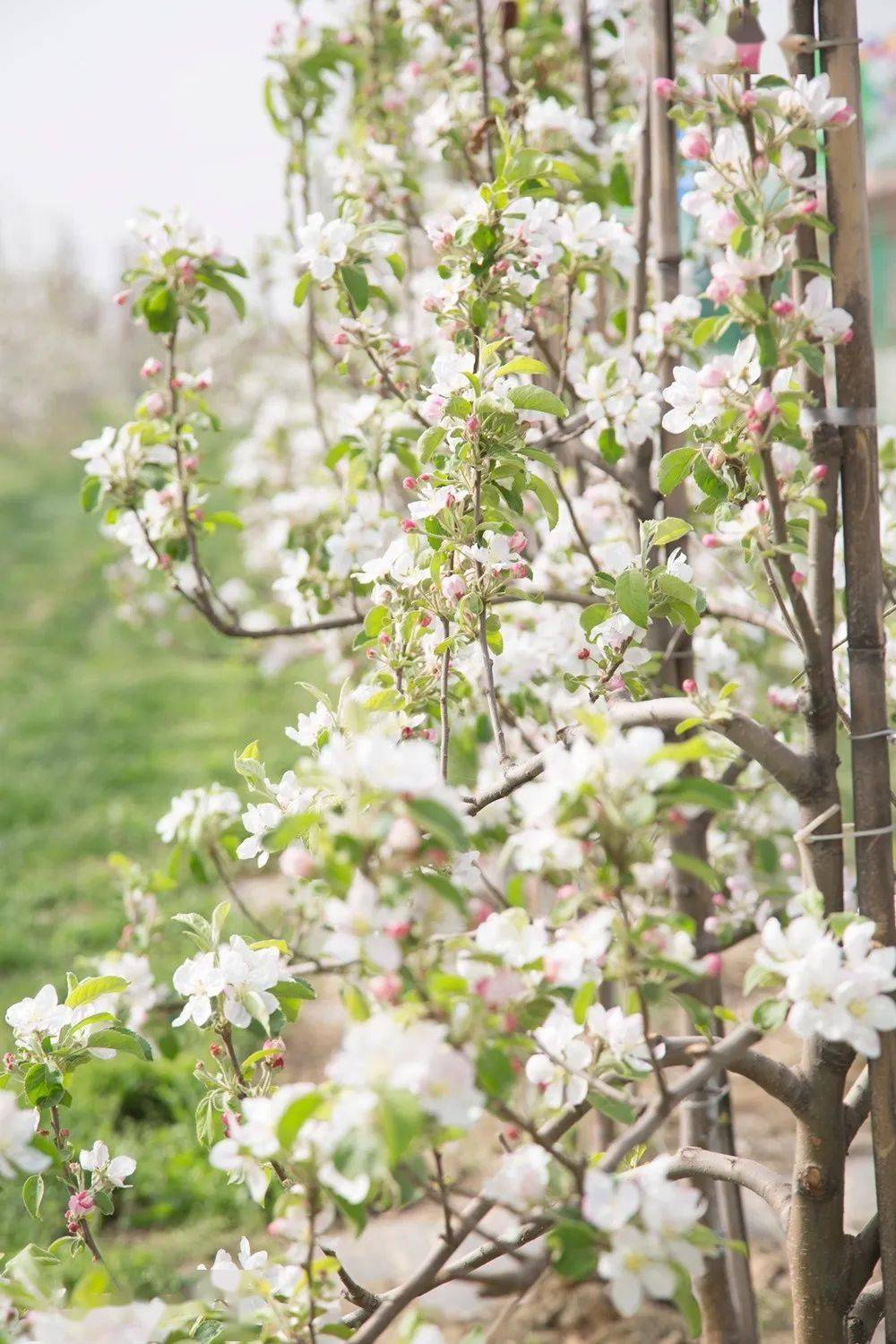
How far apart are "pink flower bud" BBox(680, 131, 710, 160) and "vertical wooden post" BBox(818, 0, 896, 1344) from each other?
7.1 inches

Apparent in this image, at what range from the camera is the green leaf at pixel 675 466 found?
1.19 m

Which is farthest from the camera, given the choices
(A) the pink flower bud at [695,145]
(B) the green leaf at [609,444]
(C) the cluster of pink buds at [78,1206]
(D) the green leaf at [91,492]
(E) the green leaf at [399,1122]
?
(D) the green leaf at [91,492]

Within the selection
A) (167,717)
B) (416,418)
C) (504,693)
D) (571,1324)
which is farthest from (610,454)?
(167,717)

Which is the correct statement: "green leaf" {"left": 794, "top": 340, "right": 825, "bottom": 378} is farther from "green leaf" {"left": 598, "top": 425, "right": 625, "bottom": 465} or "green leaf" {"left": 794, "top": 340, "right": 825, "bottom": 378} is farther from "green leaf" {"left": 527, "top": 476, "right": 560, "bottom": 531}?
"green leaf" {"left": 598, "top": 425, "right": 625, "bottom": 465}

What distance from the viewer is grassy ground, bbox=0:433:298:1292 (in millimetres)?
2492

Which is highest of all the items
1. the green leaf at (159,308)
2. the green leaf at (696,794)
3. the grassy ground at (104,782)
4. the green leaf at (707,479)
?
the green leaf at (159,308)

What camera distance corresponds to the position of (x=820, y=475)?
44.6 inches

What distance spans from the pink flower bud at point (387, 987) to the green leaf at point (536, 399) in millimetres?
639

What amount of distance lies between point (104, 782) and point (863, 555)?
422cm

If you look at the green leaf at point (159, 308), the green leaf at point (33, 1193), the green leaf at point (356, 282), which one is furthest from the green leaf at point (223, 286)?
the green leaf at point (33, 1193)

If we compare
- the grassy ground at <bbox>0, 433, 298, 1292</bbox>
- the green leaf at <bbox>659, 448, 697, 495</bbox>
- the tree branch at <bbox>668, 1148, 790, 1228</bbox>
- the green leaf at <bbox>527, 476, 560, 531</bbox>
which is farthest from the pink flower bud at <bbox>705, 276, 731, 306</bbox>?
the grassy ground at <bbox>0, 433, 298, 1292</bbox>

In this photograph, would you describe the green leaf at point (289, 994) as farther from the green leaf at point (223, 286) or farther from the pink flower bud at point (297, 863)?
the green leaf at point (223, 286)

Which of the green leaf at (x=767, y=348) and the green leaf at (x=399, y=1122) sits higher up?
the green leaf at (x=767, y=348)

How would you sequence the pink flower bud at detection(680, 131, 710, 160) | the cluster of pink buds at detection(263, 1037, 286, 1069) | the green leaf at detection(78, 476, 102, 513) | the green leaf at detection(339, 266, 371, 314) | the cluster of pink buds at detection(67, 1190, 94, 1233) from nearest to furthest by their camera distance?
the pink flower bud at detection(680, 131, 710, 160) → the cluster of pink buds at detection(263, 1037, 286, 1069) → the cluster of pink buds at detection(67, 1190, 94, 1233) → the green leaf at detection(339, 266, 371, 314) → the green leaf at detection(78, 476, 102, 513)
